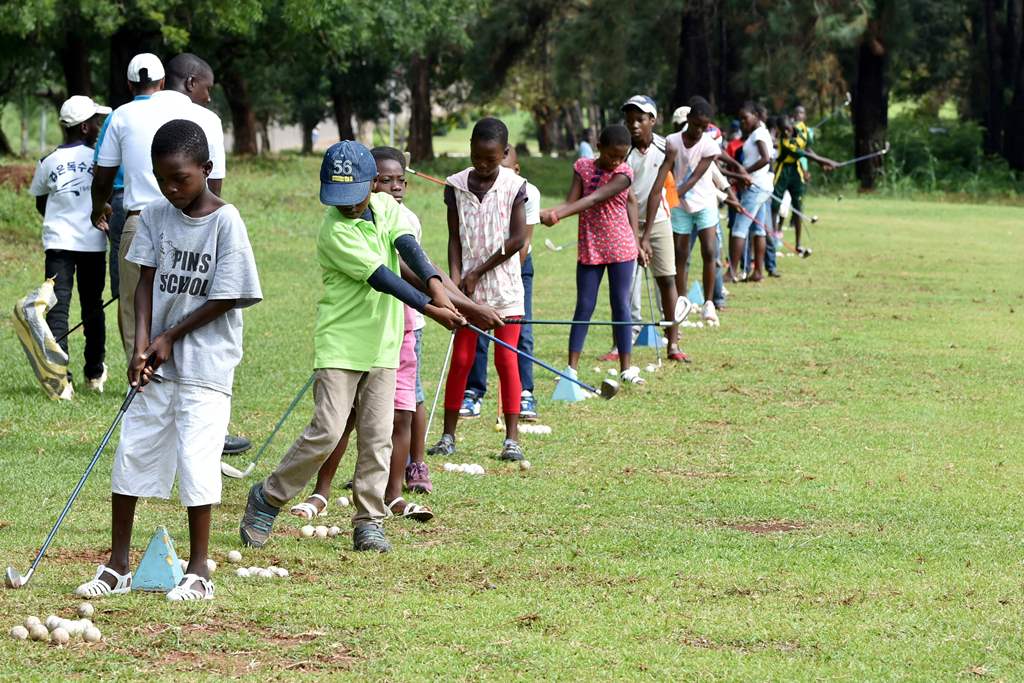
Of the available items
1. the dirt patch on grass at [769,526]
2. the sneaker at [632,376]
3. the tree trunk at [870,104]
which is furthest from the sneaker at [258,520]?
the tree trunk at [870,104]

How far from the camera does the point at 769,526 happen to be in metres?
7.31

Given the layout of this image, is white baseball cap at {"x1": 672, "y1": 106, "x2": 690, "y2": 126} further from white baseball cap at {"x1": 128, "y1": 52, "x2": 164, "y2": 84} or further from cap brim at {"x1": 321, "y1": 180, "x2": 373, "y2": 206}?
cap brim at {"x1": 321, "y1": 180, "x2": 373, "y2": 206}

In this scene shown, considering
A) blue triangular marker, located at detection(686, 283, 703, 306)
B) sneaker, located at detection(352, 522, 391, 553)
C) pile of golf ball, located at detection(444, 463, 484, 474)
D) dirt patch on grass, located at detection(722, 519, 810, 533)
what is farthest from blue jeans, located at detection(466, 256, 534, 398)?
blue triangular marker, located at detection(686, 283, 703, 306)

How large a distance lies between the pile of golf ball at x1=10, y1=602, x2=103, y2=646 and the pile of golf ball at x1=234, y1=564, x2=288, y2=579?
0.91 m

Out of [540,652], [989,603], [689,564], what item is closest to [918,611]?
[989,603]

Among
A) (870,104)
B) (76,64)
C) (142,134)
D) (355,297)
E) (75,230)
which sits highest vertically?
(76,64)

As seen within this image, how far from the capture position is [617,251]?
36.2 feet

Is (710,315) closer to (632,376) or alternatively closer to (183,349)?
(632,376)

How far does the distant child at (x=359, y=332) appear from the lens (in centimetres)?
650

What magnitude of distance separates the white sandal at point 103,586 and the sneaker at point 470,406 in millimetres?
4496

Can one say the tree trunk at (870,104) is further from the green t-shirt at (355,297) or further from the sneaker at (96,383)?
the green t-shirt at (355,297)

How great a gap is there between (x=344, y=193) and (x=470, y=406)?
159 inches

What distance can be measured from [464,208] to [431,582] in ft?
10.4

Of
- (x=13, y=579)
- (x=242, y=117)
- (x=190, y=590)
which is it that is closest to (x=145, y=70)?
(x=13, y=579)
